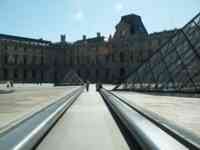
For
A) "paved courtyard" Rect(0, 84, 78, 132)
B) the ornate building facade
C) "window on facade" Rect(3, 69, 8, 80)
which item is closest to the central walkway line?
"paved courtyard" Rect(0, 84, 78, 132)

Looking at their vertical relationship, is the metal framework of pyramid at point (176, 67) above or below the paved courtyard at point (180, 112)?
above

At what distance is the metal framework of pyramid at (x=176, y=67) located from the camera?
25000 millimetres

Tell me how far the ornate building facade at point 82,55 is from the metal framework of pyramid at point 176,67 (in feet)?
198

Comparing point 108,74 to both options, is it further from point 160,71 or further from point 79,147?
point 79,147

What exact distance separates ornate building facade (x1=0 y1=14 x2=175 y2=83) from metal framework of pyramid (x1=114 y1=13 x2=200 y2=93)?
60487mm

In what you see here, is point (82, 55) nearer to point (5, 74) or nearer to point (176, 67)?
point (5, 74)

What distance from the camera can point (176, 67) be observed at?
1062 inches

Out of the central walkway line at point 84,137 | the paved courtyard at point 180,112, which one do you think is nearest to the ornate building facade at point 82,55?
the paved courtyard at point 180,112

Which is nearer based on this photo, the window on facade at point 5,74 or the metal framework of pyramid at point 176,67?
the metal framework of pyramid at point 176,67

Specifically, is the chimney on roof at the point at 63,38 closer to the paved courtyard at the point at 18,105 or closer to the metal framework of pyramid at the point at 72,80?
the metal framework of pyramid at the point at 72,80

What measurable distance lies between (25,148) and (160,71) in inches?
1021

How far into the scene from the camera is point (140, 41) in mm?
96188

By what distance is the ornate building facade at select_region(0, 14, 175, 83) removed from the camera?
9625 centimetres

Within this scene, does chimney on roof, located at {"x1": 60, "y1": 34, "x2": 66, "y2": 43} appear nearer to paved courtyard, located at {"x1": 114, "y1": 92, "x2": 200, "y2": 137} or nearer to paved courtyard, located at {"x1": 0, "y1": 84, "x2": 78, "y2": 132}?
paved courtyard, located at {"x1": 0, "y1": 84, "x2": 78, "y2": 132}
